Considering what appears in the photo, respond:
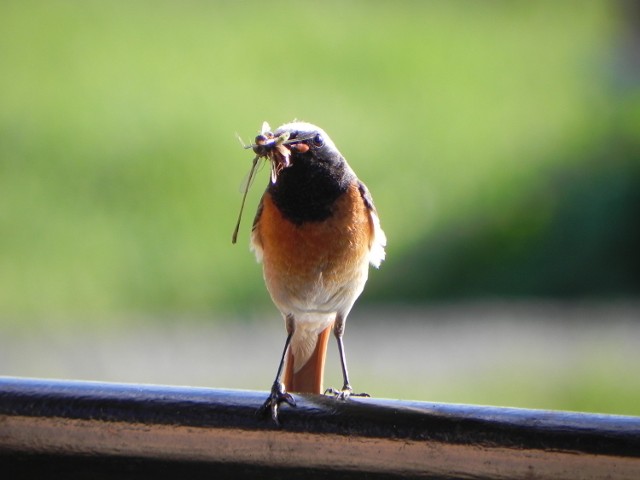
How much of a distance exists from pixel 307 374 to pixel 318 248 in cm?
58

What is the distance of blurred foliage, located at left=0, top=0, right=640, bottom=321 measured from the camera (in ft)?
31.1

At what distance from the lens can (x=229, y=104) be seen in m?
12.0

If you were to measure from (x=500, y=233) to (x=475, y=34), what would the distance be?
6.44 meters

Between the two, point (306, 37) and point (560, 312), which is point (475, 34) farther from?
point (560, 312)

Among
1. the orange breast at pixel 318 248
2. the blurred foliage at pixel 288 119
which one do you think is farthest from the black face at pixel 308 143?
the blurred foliage at pixel 288 119

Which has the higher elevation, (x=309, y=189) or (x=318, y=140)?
(x=318, y=140)

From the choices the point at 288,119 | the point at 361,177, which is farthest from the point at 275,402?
the point at 288,119

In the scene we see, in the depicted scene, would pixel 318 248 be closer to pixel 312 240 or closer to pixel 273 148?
pixel 312 240

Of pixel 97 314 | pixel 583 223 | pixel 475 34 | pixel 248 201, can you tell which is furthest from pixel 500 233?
pixel 475 34

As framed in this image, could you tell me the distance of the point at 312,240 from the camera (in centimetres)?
396

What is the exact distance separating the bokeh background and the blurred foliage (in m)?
0.03

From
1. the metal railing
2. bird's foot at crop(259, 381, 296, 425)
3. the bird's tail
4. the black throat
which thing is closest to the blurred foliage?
the bird's tail

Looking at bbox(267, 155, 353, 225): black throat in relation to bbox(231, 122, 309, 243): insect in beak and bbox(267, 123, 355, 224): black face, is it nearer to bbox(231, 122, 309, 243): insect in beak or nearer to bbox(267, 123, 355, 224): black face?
bbox(267, 123, 355, 224): black face

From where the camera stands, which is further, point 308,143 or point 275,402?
point 308,143
